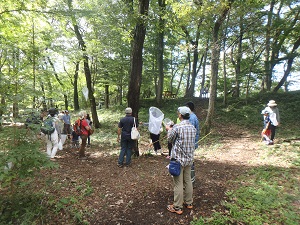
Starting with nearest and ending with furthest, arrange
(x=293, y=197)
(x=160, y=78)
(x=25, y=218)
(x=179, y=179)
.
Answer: (x=25, y=218), (x=179, y=179), (x=293, y=197), (x=160, y=78)

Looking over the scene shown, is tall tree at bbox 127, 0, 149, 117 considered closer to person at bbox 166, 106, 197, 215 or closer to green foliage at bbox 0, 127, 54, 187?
person at bbox 166, 106, 197, 215

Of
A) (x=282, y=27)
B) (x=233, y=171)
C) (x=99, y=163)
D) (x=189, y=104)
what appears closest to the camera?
(x=189, y=104)

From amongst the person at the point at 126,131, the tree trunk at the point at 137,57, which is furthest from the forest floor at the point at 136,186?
the tree trunk at the point at 137,57

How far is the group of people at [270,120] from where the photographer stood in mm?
7685

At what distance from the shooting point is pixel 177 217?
11.7ft

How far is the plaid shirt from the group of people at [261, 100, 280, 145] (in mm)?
5866

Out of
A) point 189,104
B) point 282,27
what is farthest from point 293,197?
point 282,27

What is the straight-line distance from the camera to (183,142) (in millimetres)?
3660

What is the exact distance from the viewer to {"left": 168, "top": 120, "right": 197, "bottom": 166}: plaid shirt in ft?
11.9

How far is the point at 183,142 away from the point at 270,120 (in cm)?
615

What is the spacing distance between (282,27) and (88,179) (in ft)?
51.2

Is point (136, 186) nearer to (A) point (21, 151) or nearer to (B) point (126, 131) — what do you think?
(B) point (126, 131)

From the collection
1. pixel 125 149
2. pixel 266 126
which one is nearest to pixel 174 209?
pixel 125 149

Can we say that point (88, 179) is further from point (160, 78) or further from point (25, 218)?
point (160, 78)
